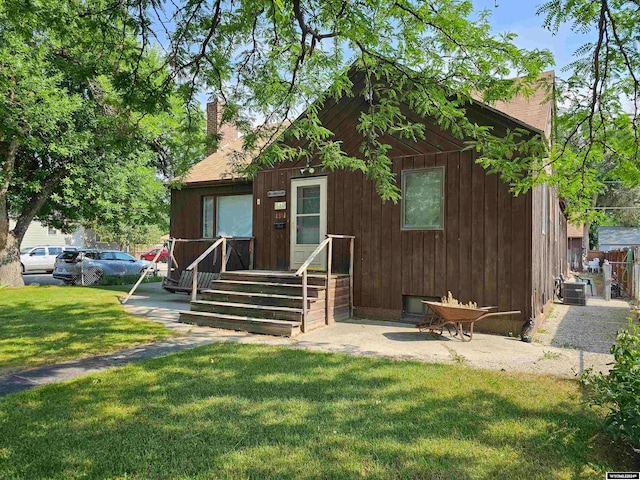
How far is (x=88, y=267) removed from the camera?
15.7 meters

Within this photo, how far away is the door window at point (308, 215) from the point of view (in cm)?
960

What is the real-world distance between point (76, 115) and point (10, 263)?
5.53 meters

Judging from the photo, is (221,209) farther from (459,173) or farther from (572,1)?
(572,1)

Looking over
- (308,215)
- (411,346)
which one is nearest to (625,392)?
(411,346)

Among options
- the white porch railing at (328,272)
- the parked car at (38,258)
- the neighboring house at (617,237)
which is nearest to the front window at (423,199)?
the white porch railing at (328,272)

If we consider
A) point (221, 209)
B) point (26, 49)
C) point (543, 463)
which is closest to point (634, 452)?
point (543, 463)

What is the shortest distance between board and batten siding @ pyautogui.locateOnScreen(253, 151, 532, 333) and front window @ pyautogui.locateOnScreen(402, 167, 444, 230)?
0.11 m

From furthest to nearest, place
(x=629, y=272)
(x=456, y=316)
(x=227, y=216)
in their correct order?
(x=629, y=272), (x=227, y=216), (x=456, y=316)

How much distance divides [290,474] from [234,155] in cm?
519

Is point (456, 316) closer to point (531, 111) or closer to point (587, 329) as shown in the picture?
point (587, 329)

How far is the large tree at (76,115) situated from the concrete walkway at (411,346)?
2.84 m


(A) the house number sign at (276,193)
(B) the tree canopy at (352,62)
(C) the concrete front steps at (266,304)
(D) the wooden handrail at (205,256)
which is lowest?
(C) the concrete front steps at (266,304)

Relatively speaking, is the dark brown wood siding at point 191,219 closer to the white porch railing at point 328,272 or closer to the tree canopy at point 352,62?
the white porch railing at point 328,272

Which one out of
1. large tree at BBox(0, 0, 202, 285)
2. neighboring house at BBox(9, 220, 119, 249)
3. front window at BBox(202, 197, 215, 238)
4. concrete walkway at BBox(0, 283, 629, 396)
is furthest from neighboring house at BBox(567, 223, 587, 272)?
neighboring house at BBox(9, 220, 119, 249)
